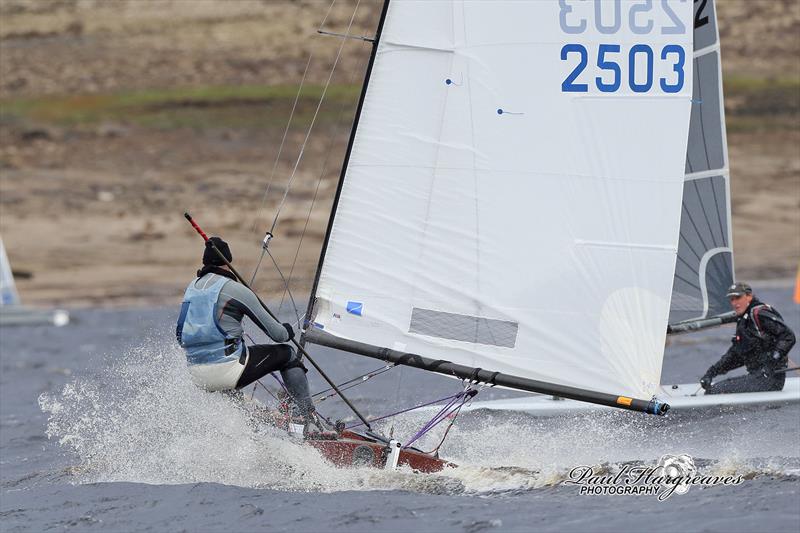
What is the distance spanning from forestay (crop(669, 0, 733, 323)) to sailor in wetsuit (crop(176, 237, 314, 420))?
4.02m

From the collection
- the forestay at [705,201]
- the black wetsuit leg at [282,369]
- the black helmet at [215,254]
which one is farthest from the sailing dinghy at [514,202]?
the forestay at [705,201]

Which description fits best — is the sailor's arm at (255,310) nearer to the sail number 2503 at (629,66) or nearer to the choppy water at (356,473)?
the choppy water at (356,473)

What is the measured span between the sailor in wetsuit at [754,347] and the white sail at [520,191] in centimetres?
232

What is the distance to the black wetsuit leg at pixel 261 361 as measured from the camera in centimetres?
826

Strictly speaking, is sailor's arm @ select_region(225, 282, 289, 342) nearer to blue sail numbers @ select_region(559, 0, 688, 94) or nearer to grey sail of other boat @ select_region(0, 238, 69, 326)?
blue sail numbers @ select_region(559, 0, 688, 94)

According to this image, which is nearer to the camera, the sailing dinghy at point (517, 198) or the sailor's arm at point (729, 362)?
the sailing dinghy at point (517, 198)

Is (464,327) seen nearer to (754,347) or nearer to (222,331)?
(222,331)

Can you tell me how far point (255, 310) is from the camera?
319 inches

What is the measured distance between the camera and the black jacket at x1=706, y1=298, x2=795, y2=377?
1003cm

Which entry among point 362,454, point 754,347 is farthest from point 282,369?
point 754,347

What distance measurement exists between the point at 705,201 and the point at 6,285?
1137 cm

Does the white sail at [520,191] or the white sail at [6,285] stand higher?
the white sail at [520,191]

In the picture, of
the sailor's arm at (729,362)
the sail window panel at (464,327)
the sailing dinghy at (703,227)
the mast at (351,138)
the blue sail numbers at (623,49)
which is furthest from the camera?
the sailing dinghy at (703,227)

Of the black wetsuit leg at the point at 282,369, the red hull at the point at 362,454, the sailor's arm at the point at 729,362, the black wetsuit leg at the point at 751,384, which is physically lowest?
the red hull at the point at 362,454
